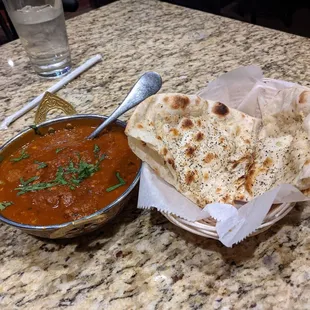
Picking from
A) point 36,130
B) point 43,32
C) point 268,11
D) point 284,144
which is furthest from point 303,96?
point 268,11

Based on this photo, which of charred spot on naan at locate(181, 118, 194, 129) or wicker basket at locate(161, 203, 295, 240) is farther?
charred spot on naan at locate(181, 118, 194, 129)

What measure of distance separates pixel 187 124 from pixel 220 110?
0.29ft

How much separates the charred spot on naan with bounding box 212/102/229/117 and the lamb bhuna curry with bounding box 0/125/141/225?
0.22 meters

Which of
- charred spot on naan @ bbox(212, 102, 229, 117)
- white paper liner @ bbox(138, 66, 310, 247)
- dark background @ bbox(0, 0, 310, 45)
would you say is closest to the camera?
white paper liner @ bbox(138, 66, 310, 247)

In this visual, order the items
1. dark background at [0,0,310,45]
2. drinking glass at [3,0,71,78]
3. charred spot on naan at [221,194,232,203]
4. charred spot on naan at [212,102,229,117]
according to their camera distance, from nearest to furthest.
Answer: charred spot on naan at [221,194,232,203], charred spot on naan at [212,102,229,117], drinking glass at [3,0,71,78], dark background at [0,0,310,45]

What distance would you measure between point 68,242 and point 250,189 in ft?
1.42

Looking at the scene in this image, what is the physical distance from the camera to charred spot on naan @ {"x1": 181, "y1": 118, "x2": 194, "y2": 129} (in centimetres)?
97

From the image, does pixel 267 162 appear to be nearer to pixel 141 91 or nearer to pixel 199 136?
pixel 199 136

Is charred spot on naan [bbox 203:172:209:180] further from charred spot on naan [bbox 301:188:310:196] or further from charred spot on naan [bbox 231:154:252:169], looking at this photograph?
charred spot on naan [bbox 301:188:310:196]

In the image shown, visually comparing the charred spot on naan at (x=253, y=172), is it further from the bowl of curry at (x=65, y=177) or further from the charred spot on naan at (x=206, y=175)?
the bowl of curry at (x=65, y=177)

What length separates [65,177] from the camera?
986mm

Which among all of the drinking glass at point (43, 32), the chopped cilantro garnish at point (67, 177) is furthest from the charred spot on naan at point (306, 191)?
the drinking glass at point (43, 32)

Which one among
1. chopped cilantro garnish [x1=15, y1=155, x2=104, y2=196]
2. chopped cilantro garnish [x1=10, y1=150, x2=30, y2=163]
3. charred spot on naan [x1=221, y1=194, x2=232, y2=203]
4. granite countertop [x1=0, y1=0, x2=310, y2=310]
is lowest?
granite countertop [x1=0, y1=0, x2=310, y2=310]

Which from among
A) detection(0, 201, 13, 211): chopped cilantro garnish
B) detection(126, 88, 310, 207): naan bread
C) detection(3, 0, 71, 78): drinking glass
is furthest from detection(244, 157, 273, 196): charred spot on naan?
detection(3, 0, 71, 78): drinking glass
